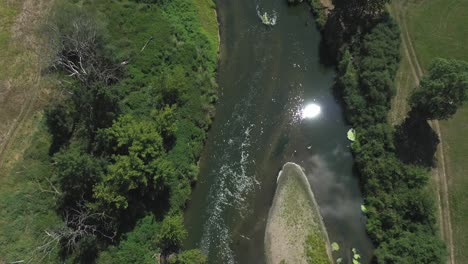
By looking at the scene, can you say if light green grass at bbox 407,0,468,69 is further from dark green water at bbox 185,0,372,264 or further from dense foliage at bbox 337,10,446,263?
dark green water at bbox 185,0,372,264

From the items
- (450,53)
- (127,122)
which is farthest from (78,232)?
(450,53)

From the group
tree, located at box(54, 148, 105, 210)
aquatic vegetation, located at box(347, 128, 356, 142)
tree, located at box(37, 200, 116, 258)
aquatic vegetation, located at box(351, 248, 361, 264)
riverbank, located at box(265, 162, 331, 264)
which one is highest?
tree, located at box(54, 148, 105, 210)

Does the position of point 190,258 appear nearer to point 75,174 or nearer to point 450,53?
point 75,174

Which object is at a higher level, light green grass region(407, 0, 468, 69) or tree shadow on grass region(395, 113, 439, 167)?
light green grass region(407, 0, 468, 69)

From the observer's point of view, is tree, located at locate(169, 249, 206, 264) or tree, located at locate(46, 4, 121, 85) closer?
tree, located at locate(169, 249, 206, 264)

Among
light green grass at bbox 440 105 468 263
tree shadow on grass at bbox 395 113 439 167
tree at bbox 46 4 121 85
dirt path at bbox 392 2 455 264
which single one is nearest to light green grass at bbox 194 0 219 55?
tree at bbox 46 4 121 85

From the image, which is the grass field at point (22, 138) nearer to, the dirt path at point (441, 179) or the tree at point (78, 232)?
the tree at point (78, 232)

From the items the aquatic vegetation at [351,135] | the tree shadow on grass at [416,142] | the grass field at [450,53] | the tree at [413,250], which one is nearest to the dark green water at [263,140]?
the aquatic vegetation at [351,135]
